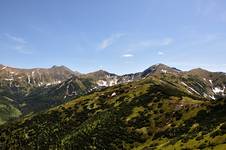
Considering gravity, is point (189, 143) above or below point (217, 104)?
below

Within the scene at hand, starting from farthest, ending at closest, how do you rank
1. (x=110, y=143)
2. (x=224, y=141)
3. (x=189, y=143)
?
(x=110, y=143) < (x=189, y=143) < (x=224, y=141)

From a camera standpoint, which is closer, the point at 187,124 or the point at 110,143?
the point at 187,124

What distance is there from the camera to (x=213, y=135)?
3720 inches

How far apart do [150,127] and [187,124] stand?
31913 millimetres

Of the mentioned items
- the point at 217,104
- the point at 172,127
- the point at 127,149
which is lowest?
the point at 127,149

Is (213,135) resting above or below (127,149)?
above

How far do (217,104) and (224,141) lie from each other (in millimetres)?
89316

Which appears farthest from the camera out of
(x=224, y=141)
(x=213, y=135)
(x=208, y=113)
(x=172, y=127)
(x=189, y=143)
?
(x=172, y=127)

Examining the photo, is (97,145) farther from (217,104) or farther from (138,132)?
(217,104)

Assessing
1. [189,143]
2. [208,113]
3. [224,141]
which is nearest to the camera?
[224,141]

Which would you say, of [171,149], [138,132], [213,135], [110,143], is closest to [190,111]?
[138,132]

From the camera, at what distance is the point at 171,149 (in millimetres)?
111688

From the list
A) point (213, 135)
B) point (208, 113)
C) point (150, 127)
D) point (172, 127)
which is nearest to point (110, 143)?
point (150, 127)

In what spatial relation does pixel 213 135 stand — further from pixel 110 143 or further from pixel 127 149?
pixel 110 143
